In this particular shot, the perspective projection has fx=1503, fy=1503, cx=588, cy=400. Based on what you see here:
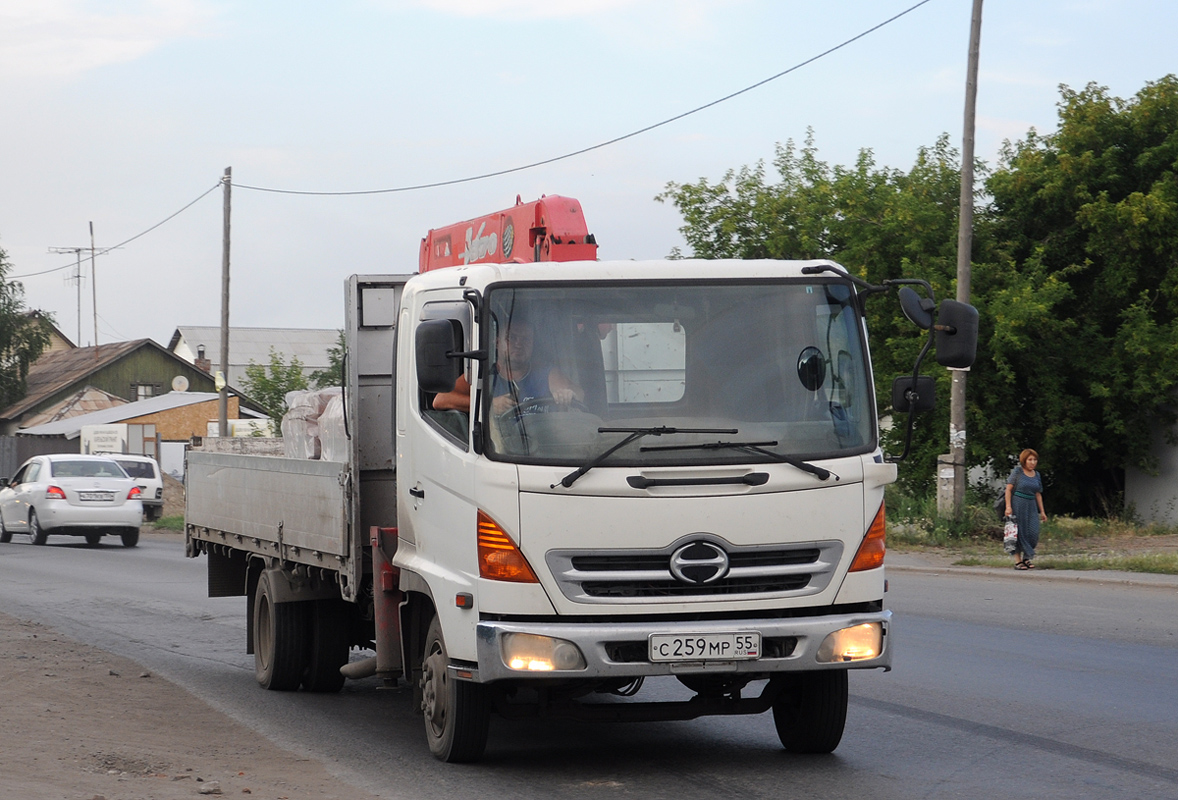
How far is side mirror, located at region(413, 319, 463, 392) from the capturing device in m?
6.62

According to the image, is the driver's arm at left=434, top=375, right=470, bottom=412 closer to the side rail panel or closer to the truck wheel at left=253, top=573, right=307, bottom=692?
the side rail panel

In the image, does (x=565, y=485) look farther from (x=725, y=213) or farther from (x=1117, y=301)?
(x=725, y=213)

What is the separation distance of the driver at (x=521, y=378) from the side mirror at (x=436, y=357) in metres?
0.12

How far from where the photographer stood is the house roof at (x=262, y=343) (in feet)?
323

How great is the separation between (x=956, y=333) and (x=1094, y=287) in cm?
2234

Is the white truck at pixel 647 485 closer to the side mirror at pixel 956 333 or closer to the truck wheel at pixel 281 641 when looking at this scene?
the side mirror at pixel 956 333

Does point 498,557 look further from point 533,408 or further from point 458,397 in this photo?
point 458,397

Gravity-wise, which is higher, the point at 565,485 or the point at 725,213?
the point at 725,213

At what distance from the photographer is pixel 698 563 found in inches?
255

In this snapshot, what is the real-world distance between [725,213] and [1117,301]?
9014mm

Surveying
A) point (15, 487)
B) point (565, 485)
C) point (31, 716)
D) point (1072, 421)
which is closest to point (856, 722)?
point (565, 485)

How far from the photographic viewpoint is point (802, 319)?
273 inches

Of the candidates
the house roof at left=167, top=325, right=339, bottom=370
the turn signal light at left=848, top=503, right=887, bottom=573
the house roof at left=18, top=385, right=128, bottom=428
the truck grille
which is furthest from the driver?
the house roof at left=167, top=325, right=339, bottom=370

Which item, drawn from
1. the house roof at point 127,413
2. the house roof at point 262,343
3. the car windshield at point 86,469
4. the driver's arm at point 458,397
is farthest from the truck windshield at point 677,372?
the house roof at point 262,343
